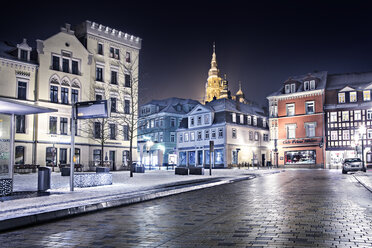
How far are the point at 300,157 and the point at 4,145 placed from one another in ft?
172

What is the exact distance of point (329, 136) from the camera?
56906 millimetres

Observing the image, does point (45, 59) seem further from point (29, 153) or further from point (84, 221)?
point (84, 221)

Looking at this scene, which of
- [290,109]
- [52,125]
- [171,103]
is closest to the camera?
[52,125]

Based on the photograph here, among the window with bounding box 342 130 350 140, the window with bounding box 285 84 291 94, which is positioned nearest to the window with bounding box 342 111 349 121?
the window with bounding box 342 130 350 140

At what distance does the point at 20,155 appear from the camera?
3738 cm

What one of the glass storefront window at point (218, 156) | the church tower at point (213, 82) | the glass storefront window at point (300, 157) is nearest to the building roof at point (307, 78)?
the glass storefront window at point (300, 157)

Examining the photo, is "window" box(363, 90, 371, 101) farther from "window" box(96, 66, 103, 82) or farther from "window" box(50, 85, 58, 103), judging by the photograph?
"window" box(50, 85, 58, 103)

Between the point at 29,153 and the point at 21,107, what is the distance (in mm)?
27834

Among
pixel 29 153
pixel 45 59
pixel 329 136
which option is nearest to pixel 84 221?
pixel 29 153

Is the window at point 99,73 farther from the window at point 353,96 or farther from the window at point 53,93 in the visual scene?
the window at point 353,96

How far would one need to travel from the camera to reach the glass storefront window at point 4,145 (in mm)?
13086

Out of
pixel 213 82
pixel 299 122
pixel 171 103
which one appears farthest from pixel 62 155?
pixel 213 82

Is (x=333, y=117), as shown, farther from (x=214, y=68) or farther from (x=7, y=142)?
(x=214, y=68)

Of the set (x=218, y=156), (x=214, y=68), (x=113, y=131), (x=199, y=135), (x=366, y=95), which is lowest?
(x=218, y=156)
